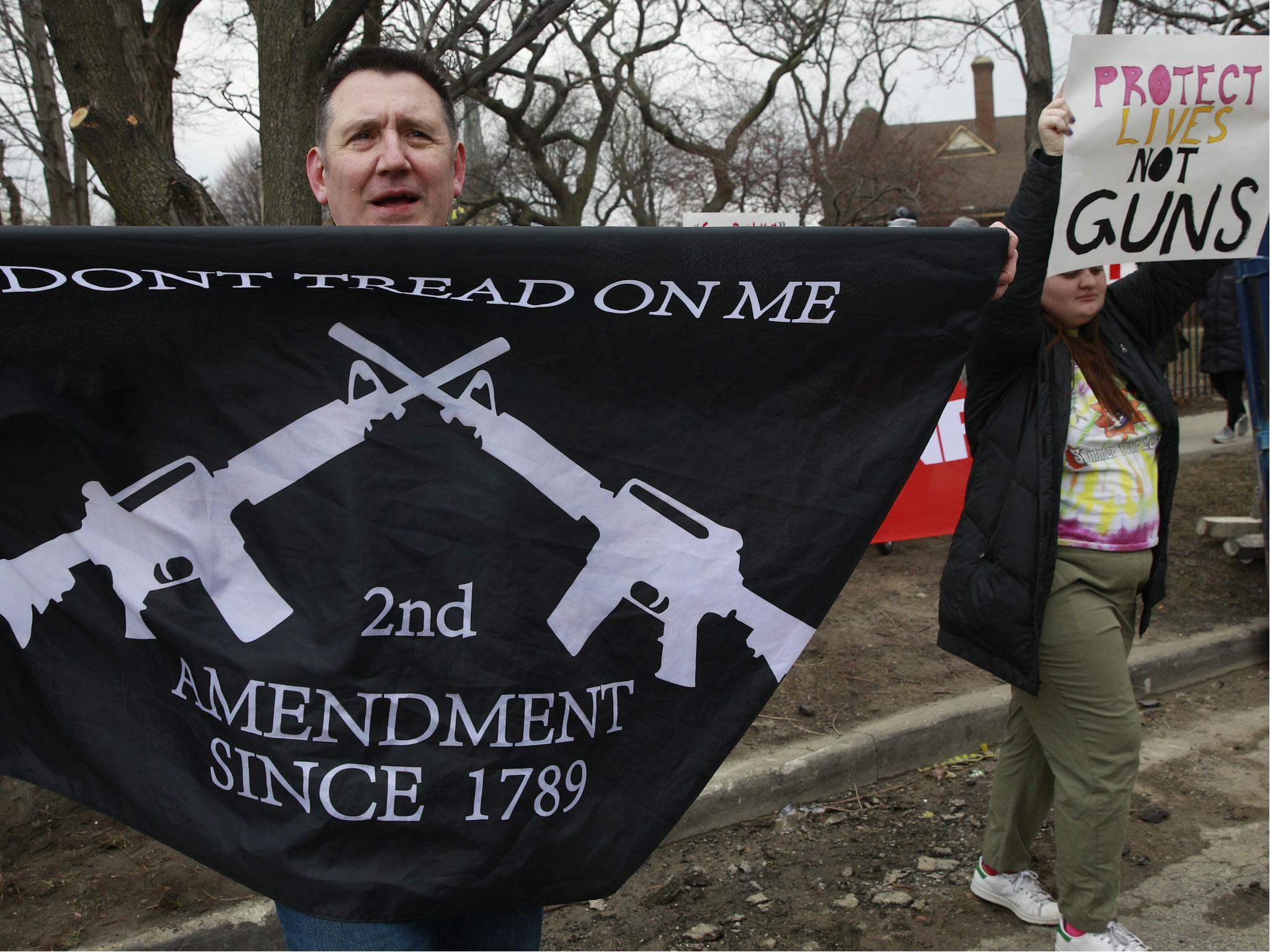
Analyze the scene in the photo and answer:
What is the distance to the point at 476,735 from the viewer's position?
1.67 metres

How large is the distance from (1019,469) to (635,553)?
64.0 inches

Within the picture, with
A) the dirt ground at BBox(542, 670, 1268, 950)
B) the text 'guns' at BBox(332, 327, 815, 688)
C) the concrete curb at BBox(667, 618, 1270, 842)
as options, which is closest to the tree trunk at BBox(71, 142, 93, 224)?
the concrete curb at BBox(667, 618, 1270, 842)

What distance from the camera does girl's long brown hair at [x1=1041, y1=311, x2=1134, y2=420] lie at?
3.01 metres

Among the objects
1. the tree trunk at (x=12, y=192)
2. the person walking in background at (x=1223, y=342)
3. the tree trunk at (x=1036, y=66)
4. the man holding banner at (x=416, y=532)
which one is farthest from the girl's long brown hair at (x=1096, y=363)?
the tree trunk at (x=12, y=192)

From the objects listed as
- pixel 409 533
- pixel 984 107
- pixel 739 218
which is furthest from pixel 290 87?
pixel 984 107

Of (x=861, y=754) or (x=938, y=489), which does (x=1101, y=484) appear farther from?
(x=938, y=489)

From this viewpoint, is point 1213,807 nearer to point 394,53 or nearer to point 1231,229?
point 1231,229

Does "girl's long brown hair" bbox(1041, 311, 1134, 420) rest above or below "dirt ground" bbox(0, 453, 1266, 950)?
above

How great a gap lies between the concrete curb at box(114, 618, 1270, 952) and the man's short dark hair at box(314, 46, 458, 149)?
7.87 feet

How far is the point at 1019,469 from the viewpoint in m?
3.00

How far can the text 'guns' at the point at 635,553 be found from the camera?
1.74 meters

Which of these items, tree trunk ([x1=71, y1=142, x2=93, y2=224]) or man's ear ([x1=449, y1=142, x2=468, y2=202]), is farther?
tree trunk ([x1=71, y1=142, x2=93, y2=224])

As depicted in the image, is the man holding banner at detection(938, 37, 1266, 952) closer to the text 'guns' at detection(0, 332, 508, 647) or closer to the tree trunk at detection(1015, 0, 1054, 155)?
the text 'guns' at detection(0, 332, 508, 647)

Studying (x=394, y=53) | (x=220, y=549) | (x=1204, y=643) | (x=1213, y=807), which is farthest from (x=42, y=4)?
(x=1204, y=643)
